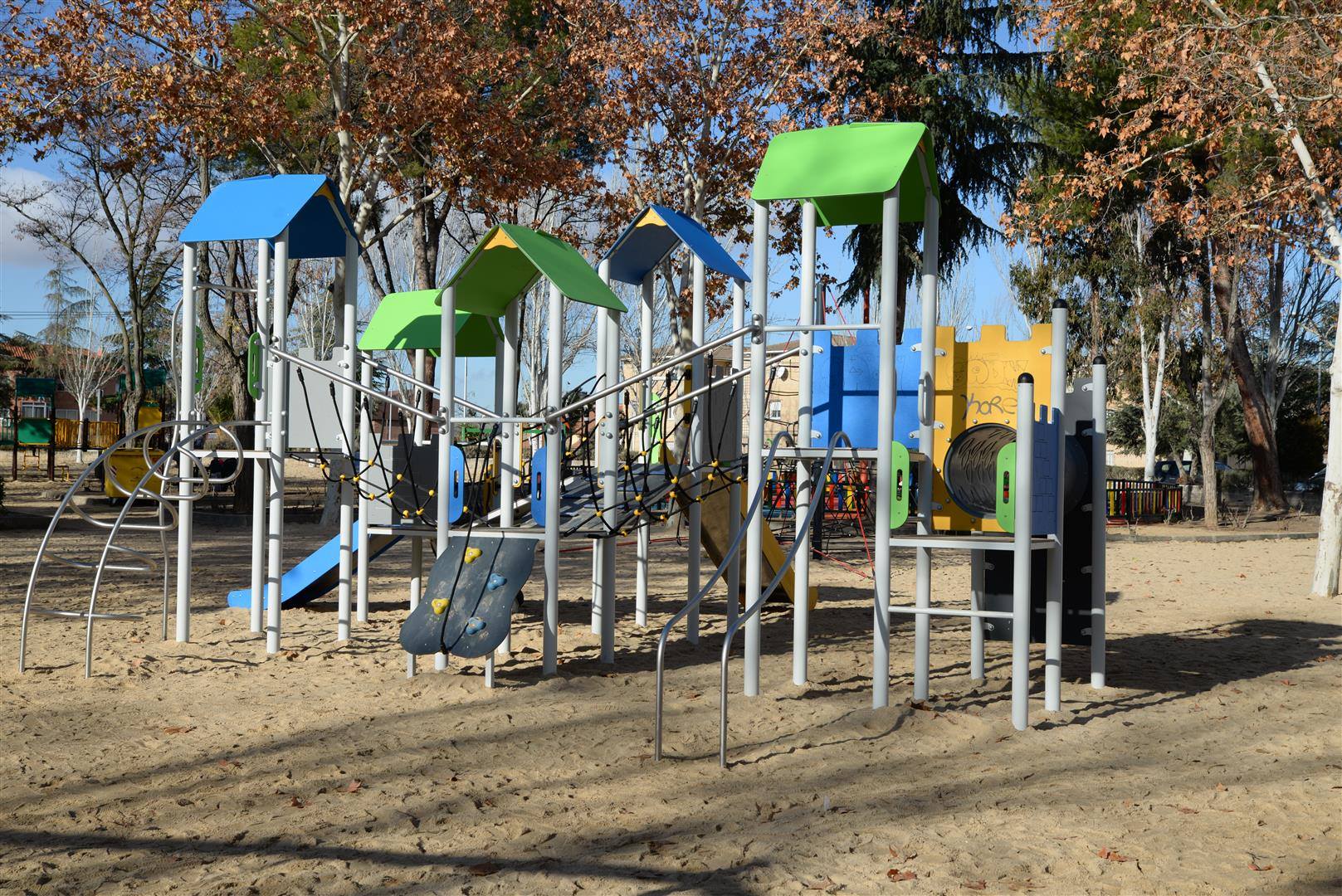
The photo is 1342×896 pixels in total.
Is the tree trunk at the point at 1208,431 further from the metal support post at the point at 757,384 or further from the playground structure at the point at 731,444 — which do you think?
the metal support post at the point at 757,384

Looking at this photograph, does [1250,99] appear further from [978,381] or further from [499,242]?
[499,242]

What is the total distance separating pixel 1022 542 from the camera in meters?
6.06

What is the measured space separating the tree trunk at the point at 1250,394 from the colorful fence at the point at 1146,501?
7.57 ft

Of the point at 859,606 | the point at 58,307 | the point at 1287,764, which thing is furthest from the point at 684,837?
the point at 58,307

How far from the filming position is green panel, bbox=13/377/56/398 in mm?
28366

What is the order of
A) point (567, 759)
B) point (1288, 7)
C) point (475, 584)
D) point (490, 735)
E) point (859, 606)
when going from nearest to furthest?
point (567, 759), point (490, 735), point (475, 584), point (859, 606), point (1288, 7)

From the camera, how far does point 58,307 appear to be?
53.8 m

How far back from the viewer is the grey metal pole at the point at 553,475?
22.3ft

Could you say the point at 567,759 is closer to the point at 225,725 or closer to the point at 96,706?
the point at 225,725

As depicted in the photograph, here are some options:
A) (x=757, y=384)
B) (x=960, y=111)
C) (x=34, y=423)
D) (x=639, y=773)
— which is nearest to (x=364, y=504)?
(x=757, y=384)

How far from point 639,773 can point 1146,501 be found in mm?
22412

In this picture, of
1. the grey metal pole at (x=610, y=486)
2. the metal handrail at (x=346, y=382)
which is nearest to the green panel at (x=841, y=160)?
the grey metal pole at (x=610, y=486)

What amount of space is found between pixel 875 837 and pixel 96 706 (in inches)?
166

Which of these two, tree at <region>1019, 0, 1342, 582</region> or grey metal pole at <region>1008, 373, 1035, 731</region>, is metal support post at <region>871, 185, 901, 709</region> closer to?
grey metal pole at <region>1008, 373, 1035, 731</region>
